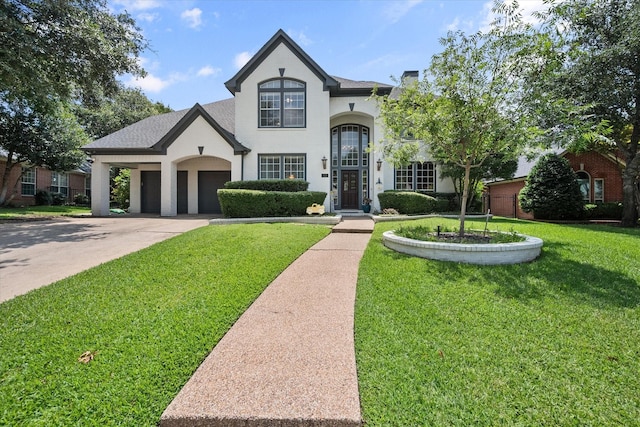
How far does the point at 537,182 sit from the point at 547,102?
10.7 m

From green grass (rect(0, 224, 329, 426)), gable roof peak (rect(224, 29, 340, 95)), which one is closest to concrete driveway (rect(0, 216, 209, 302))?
green grass (rect(0, 224, 329, 426))

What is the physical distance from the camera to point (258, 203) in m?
12.3

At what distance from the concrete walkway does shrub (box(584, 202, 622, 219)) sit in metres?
17.2

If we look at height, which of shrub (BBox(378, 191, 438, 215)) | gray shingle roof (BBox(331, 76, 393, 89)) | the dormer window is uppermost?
gray shingle roof (BBox(331, 76, 393, 89))

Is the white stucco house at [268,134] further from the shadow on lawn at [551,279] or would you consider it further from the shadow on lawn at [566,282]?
the shadow on lawn at [566,282]

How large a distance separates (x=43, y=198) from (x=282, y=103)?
20442 millimetres

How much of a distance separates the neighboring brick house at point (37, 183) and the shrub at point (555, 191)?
3029cm

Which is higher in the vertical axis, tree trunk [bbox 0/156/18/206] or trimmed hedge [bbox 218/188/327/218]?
tree trunk [bbox 0/156/18/206]

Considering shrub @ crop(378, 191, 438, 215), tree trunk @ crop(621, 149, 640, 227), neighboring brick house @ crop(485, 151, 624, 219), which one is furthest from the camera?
neighboring brick house @ crop(485, 151, 624, 219)

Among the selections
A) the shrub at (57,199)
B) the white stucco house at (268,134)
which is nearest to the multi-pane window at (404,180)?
the white stucco house at (268,134)

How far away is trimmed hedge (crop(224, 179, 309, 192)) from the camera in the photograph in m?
14.1

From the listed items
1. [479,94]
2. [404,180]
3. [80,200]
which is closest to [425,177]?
[404,180]

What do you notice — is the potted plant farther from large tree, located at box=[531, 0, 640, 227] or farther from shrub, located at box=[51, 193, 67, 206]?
shrub, located at box=[51, 193, 67, 206]

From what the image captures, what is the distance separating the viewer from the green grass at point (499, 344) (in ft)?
7.90
